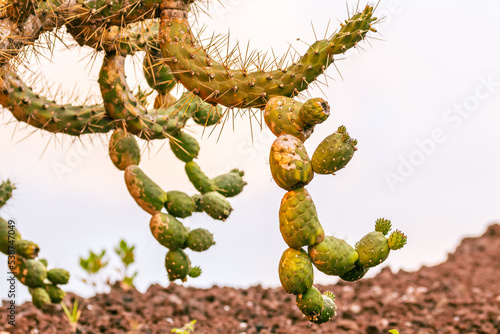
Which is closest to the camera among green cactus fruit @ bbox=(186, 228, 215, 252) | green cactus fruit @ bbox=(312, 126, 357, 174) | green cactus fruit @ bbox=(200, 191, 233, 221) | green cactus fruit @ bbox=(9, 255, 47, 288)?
green cactus fruit @ bbox=(312, 126, 357, 174)

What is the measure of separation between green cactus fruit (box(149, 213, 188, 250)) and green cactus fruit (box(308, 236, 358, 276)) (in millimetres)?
898

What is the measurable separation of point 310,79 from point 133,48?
1074 mm

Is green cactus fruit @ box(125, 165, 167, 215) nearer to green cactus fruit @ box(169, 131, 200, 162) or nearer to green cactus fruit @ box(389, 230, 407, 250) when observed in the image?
green cactus fruit @ box(169, 131, 200, 162)

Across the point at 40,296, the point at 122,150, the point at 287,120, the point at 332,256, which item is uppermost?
the point at 122,150

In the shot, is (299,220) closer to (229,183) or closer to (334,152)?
(334,152)

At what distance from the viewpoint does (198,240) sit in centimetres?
297

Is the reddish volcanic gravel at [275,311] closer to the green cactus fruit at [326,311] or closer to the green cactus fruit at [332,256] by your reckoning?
the green cactus fruit at [326,311]

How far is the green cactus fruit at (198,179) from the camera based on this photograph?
3234 millimetres

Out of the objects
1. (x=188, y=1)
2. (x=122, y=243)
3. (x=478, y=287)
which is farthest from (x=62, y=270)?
(x=478, y=287)

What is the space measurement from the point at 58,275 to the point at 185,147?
3.61 ft

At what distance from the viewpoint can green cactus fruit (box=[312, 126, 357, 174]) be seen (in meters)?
2.04

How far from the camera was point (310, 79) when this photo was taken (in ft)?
7.70

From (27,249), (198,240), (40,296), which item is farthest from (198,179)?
(40,296)

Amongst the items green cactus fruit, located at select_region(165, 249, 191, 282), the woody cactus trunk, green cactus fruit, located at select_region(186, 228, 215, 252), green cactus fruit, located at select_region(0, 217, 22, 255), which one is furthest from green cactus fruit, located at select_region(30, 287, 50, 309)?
green cactus fruit, located at select_region(186, 228, 215, 252)
